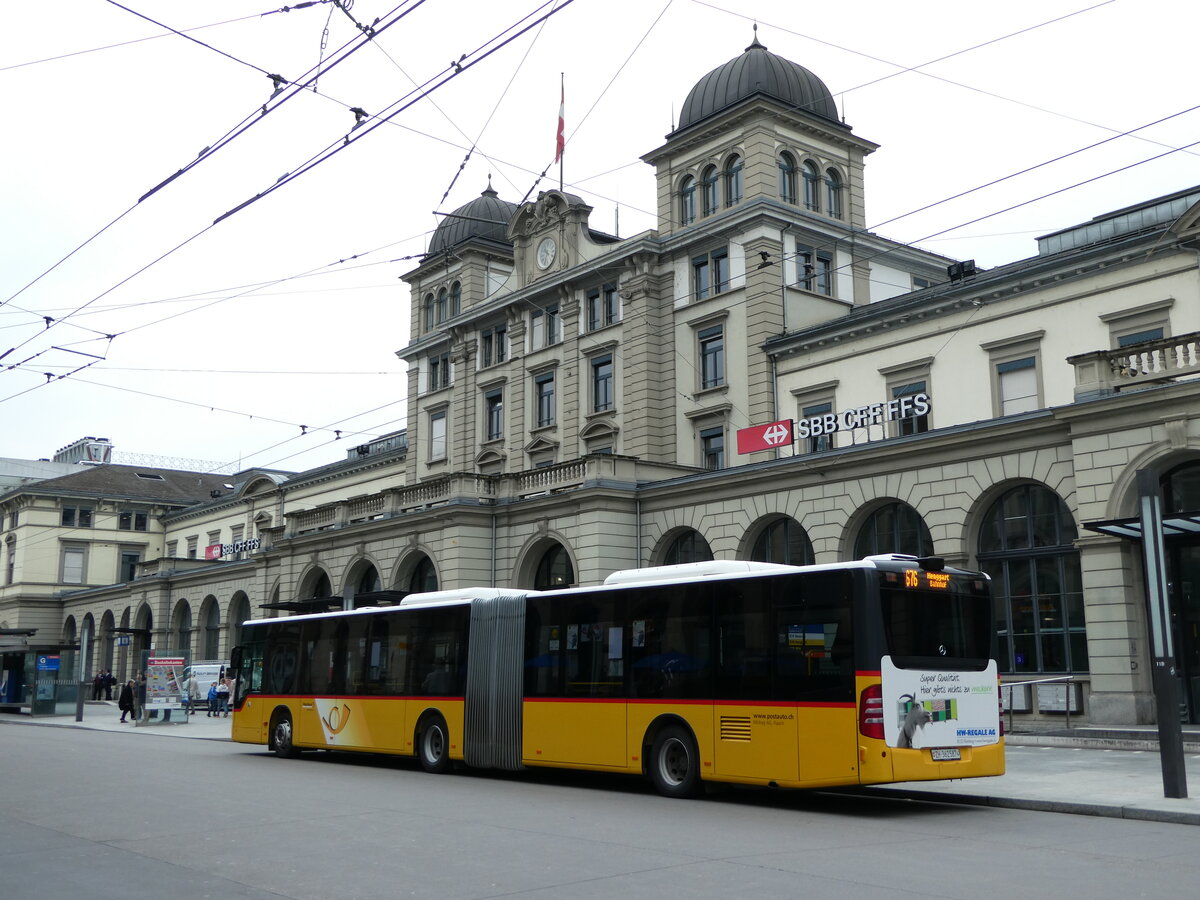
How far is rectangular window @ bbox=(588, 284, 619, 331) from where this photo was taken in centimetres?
4578

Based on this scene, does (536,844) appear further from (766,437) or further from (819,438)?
(819,438)

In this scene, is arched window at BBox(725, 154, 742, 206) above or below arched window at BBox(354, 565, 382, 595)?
above

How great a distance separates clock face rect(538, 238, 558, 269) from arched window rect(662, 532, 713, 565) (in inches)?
612

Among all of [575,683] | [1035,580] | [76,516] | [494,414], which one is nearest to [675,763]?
[575,683]

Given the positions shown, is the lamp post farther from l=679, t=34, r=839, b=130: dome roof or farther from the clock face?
the clock face

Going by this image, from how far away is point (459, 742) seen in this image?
851 inches

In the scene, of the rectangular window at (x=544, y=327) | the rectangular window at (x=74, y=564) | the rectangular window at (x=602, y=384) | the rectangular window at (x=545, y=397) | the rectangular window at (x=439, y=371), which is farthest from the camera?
the rectangular window at (x=74, y=564)

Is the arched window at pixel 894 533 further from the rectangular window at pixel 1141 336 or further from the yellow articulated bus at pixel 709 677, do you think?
the yellow articulated bus at pixel 709 677

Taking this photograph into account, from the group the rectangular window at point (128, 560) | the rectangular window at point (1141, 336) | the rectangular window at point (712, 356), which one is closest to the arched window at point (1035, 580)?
the rectangular window at point (1141, 336)

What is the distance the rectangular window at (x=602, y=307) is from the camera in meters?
45.8

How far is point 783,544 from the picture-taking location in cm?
3388

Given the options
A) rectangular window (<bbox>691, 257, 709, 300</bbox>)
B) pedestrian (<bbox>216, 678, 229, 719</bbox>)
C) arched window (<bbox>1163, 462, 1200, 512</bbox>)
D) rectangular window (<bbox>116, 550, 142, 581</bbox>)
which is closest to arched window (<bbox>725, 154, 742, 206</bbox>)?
rectangular window (<bbox>691, 257, 709, 300</bbox>)

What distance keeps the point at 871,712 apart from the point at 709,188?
31397mm

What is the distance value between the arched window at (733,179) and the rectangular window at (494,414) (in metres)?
13.1
